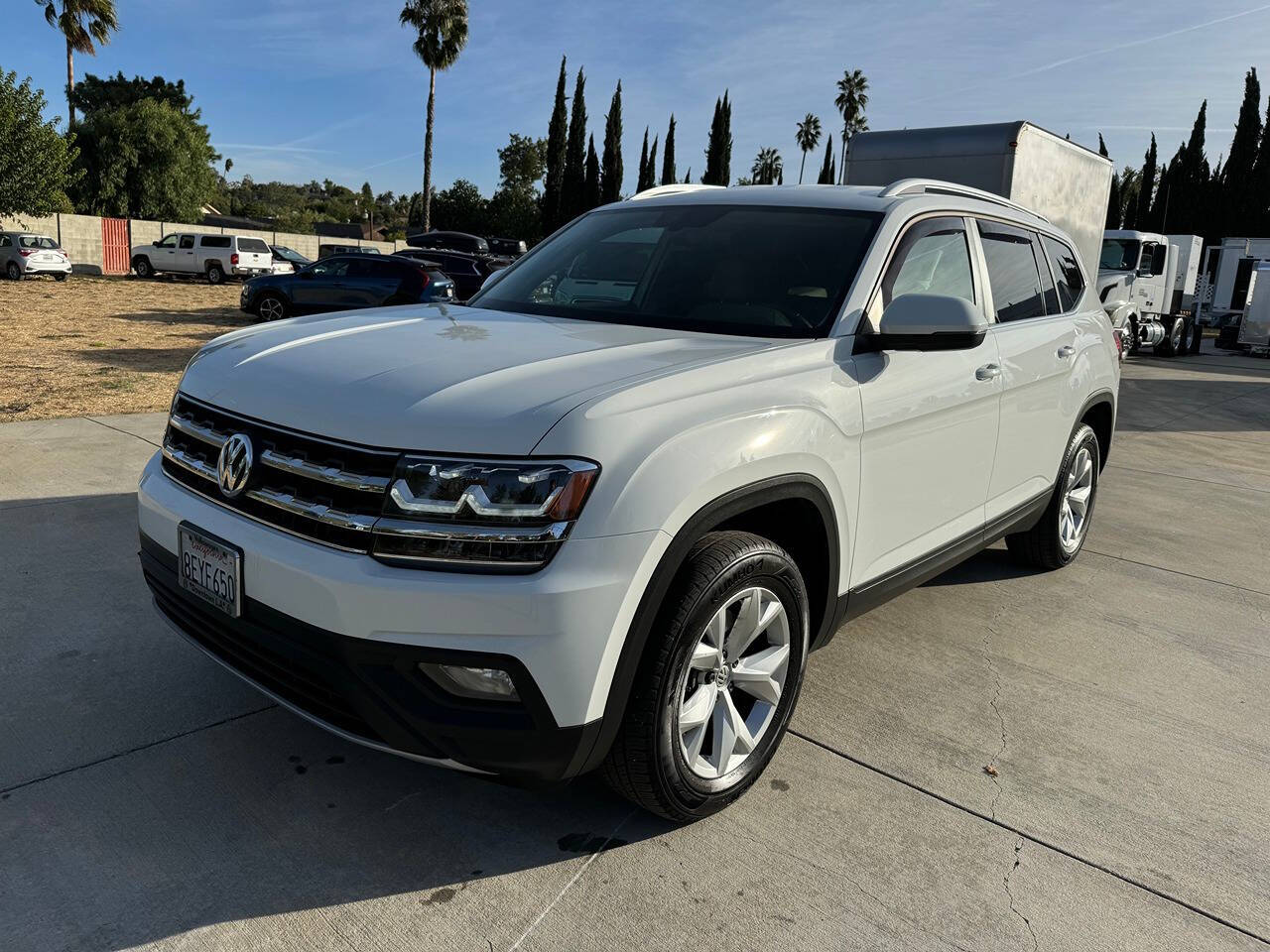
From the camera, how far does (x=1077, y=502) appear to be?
514 centimetres

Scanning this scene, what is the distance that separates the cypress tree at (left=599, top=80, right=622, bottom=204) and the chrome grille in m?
55.8

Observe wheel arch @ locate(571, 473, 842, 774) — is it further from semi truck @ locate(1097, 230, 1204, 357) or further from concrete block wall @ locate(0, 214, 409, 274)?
concrete block wall @ locate(0, 214, 409, 274)

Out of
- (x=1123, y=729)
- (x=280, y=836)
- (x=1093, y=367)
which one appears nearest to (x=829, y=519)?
(x=1123, y=729)

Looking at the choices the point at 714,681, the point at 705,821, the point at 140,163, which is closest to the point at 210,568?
the point at 714,681

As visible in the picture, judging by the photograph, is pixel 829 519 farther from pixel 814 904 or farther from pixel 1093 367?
pixel 1093 367

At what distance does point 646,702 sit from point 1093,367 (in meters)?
3.59

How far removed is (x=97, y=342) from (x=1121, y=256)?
17.9 m

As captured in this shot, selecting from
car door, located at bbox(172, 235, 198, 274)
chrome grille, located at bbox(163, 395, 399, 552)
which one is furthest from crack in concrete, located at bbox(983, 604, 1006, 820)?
car door, located at bbox(172, 235, 198, 274)

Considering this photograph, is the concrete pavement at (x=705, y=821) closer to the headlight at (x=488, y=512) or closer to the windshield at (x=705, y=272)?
the headlight at (x=488, y=512)

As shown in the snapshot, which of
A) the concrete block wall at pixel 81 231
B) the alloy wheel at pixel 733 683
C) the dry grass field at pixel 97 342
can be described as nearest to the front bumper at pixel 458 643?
the alloy wheel at pixel 733 683

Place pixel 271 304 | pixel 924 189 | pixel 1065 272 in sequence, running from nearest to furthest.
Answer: pixel 924 189 → pixel 1065 272 → pixel 271 304

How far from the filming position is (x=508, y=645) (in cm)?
210

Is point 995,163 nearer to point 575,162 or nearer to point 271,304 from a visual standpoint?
point 271,304

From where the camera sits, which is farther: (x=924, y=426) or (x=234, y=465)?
(x=924, y=426)
